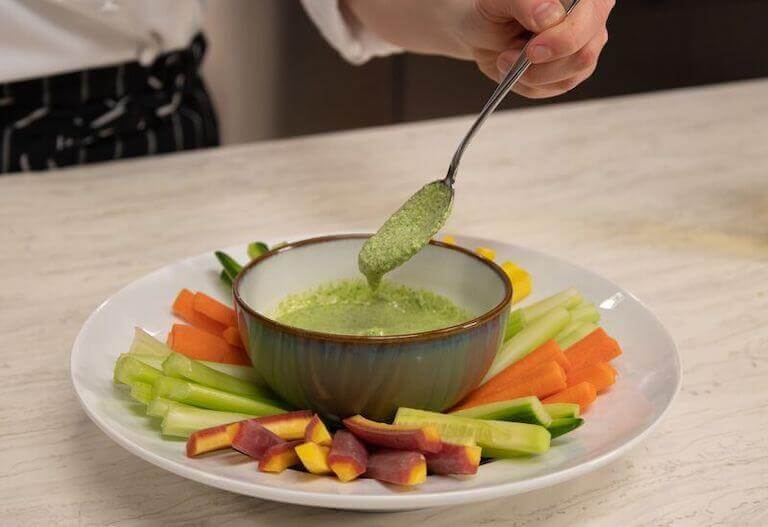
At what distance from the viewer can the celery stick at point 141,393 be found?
737mm

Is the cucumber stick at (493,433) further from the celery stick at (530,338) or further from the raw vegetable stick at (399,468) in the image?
the celery stick at (530,338)

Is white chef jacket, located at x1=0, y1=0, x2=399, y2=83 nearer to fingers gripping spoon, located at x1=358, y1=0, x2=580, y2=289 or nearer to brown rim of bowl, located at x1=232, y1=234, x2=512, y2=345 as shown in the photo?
fingers gripping spoon, located at x1=358, y1=0, x2=580, y2=289

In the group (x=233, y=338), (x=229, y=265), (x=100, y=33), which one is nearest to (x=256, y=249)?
(x=229, y=265)

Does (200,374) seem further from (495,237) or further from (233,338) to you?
(495,237)

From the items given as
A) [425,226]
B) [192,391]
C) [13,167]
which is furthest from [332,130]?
[192,391]

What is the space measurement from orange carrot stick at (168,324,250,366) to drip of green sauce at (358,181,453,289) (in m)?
0.13

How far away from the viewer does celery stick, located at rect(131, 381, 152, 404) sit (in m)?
0.74

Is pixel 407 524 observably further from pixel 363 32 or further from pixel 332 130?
pixel 332 130

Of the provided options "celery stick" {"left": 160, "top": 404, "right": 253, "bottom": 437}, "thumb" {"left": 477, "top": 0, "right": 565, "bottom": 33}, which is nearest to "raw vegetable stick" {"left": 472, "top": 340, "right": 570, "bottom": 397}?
"celery stick" {"left": 160, "top": 404, "right": 253, "bottom": 437}

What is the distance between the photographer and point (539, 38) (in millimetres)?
943

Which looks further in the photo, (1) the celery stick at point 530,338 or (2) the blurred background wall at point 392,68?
(2) the blurred background wall at point 392,68

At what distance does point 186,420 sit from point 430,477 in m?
0.18

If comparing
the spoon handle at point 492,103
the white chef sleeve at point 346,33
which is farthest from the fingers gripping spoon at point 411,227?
the white chef sleeve at point 346,33

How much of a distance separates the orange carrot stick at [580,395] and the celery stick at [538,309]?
0.12m
